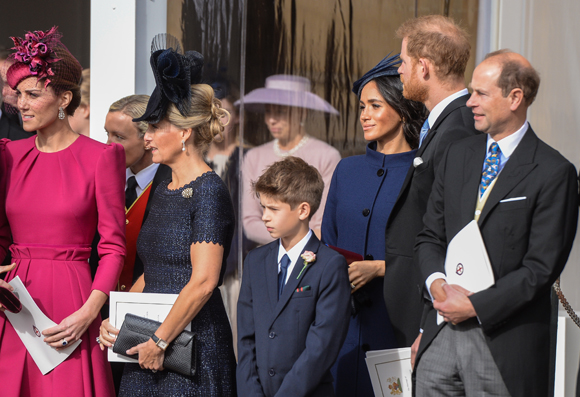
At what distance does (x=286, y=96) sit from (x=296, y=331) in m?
2.49

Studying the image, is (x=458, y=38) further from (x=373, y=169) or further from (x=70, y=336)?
(x=70, y=336)

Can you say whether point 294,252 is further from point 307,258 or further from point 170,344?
point 170,344

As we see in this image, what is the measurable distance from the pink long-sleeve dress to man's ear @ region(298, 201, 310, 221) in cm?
78

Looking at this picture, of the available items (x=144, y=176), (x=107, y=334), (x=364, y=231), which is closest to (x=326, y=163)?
(x=144, y=176)

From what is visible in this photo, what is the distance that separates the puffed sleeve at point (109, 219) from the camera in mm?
2658

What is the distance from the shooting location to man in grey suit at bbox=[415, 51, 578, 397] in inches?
77.3

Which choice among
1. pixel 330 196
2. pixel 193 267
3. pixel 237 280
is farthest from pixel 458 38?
pixel 237 280

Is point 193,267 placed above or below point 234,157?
below

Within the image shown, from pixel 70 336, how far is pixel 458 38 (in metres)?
1.99

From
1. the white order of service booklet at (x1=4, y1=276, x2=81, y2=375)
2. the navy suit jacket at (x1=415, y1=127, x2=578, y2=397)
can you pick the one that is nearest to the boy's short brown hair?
the navy suit jacket at (x1=415, y1=127, x2=578, y2=397)

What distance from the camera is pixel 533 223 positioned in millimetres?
2002

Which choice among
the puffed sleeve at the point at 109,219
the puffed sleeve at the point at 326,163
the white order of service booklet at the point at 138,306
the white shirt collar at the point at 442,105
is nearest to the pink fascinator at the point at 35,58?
the puffed sleeve at the point at 109,219

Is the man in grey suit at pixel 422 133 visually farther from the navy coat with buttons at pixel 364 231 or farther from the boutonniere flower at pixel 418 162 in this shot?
the navy coat with buttons at pixel 364 231

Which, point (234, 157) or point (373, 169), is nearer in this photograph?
point (373, 169)
